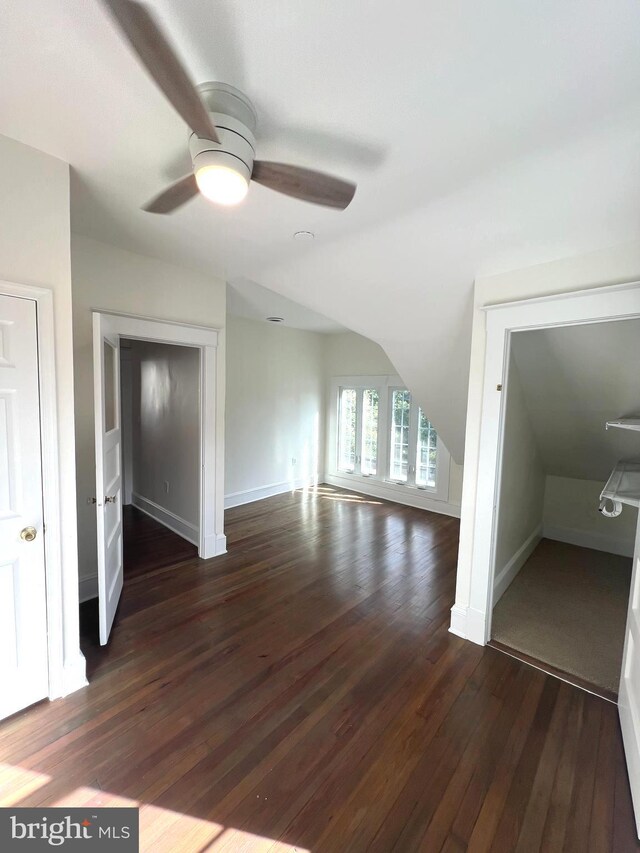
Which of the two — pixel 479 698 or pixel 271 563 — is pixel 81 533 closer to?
pixel 271 563

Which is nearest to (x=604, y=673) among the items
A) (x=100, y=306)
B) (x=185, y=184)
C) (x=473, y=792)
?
(x=473, y=792)

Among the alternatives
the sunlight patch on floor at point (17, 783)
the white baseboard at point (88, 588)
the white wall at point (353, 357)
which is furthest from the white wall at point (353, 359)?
the sunlight patch on floor at point (17, 783)

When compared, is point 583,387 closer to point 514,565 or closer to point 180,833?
point 514,565

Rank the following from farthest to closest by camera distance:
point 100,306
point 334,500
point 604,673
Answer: point 334,500, point 100,306, point 604,673

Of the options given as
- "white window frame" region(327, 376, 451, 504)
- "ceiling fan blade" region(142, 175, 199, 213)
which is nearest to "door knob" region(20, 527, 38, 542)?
"ceiling fan blade" region(142, 175, 199, 213)

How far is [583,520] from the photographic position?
13.9ft

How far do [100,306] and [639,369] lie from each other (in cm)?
386

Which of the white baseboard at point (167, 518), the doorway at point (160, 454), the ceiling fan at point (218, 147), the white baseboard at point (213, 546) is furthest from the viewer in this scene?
the white baseboard at point (167, 518)

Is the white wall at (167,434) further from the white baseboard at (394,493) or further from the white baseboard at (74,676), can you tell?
the white baseboard at (394,493)

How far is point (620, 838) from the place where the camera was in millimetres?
1430

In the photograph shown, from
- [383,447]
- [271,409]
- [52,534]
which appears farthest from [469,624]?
[271,409]

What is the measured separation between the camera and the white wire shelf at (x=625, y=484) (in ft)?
7.23

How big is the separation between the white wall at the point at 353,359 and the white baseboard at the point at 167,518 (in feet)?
9.92

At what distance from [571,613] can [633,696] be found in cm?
130
